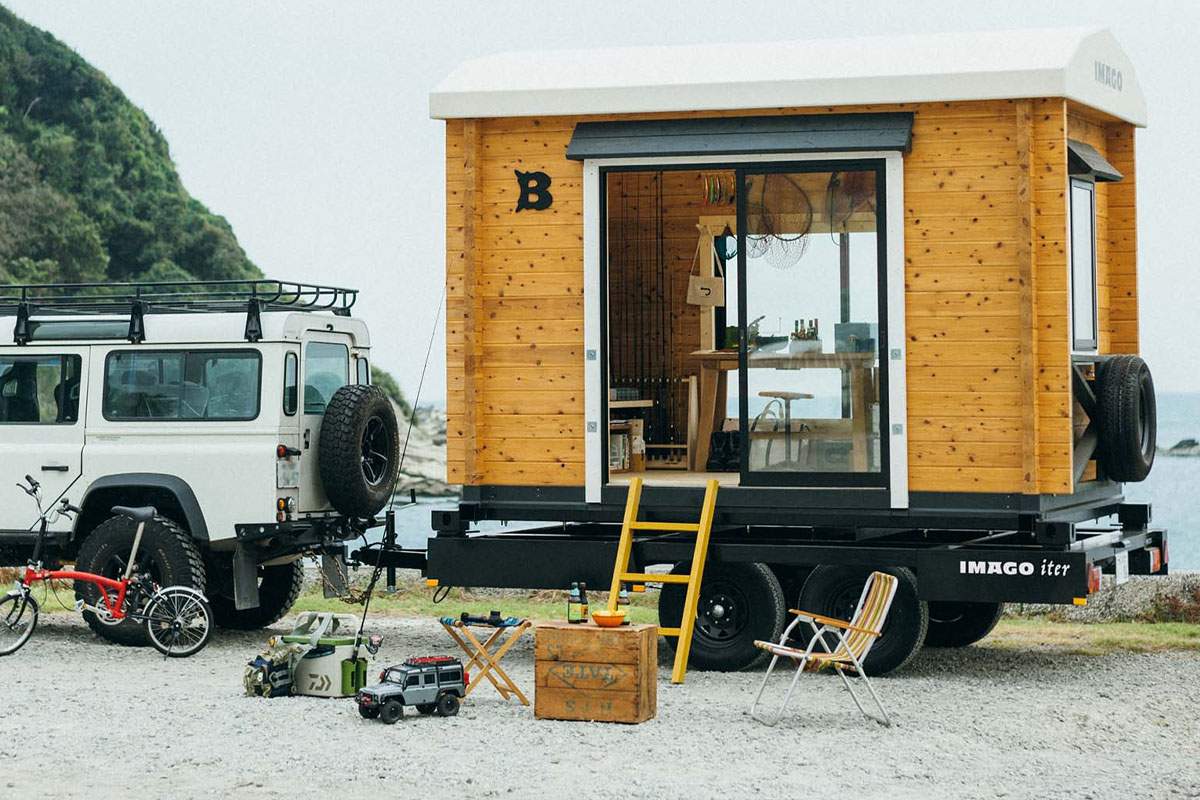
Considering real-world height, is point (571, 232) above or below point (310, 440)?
above

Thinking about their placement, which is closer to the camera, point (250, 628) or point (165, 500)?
point (165, 500)

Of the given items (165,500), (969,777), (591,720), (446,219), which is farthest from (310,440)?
(969,777)

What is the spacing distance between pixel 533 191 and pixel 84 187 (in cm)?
4451

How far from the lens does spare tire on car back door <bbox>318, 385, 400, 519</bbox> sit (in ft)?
38.4

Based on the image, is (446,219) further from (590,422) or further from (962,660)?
(962,660)

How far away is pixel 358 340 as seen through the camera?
496 inches

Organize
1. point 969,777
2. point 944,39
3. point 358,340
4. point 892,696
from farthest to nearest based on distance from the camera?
point 358,340 < point 944,39 < point 892,696 < point 969,777

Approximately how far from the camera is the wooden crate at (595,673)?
8719mm

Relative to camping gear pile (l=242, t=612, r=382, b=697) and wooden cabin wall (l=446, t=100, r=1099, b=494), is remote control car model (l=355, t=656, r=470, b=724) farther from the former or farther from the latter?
wooden cabin wall (l=446, t=100, r=1099, b=494)

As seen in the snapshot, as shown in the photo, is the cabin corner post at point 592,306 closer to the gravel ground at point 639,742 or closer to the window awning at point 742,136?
the window awning at point 742,136

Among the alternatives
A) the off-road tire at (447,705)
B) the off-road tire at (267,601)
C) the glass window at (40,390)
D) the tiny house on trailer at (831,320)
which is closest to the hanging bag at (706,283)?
the tiny house on trailer at (831,320)

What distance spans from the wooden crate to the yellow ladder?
4.51ft

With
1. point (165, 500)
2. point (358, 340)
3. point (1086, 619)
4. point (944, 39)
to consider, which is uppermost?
point (944, 39)

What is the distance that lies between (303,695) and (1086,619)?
6615 mm
